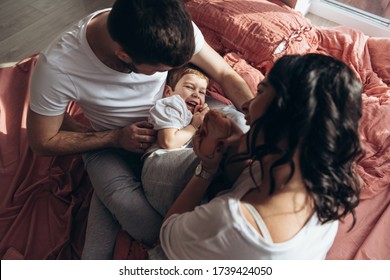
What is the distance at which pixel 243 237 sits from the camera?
0.72 meters

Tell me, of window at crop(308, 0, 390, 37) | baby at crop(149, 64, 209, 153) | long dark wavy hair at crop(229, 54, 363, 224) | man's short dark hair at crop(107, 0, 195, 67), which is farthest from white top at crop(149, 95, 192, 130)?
window at crop(308, 0, 390, 37)

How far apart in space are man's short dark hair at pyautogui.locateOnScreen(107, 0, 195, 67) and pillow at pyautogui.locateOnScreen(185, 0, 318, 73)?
66 centimetres

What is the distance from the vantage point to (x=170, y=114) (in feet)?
3.83

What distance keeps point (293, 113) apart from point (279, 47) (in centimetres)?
96

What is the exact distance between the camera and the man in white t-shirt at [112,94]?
931mm

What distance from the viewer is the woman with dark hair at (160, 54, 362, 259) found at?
2.28 ft

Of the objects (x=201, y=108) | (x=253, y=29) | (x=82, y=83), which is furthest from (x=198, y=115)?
(x=253, y=29)

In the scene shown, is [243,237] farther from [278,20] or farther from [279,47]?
[278,20]

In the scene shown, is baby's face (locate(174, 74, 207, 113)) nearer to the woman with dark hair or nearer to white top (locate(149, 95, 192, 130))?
white top (locate(149, 95, 192, 130))

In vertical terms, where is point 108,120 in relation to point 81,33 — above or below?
below

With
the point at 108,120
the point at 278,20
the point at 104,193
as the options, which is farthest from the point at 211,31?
the point at 104,193

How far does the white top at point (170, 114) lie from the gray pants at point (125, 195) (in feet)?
0.38

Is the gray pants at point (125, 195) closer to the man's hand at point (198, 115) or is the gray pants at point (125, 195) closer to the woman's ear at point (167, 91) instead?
the man's hand at point (198, 115)
